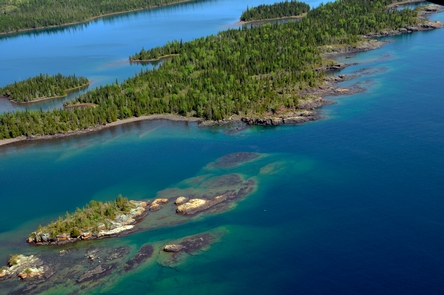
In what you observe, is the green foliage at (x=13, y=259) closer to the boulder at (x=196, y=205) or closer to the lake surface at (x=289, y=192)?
the lake surface at (x=289, y=192)

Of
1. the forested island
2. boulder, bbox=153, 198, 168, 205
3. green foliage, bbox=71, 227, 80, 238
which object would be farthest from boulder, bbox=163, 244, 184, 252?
the forested island

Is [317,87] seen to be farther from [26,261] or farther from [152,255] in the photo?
[26,261]

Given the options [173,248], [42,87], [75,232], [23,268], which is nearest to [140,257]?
[173,248]

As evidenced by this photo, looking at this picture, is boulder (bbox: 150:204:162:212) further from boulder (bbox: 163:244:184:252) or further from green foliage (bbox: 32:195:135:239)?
boulder (bbox: 163:244:184:252)

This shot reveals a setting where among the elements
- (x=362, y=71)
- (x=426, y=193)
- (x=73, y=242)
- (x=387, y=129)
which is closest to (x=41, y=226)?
(x=73, y=242)

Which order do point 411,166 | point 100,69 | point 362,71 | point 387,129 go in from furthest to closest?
point 100,69 < point 362,71 < point 387,129 < point 411,166

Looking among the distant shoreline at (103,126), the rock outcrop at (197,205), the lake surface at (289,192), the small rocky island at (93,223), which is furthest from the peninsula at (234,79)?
the small rocky island at (93,223)

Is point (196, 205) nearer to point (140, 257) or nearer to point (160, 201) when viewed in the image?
point (160, 201)
